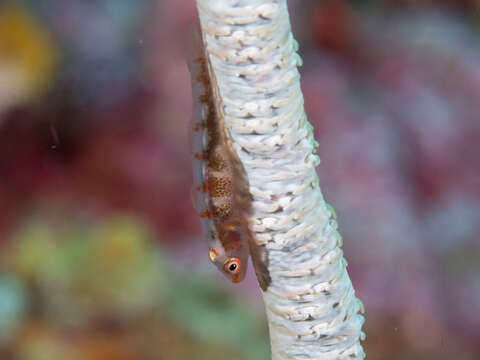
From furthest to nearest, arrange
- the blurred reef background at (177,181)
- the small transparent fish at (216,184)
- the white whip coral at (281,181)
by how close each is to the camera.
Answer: the blurred reef background at (177,181) < the small transparent fish at (216,184) < the white whip coral at (281,181)

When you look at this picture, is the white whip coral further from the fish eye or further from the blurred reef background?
the blurred reef background

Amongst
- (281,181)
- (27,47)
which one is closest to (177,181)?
(27,47)

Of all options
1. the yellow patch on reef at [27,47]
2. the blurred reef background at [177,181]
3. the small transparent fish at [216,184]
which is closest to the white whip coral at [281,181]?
the small transparent fish at [216,184]

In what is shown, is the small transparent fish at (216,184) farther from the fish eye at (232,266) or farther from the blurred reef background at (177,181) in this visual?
the blurred reef background at (177,181)

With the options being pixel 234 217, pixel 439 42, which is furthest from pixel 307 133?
pixel 439 42

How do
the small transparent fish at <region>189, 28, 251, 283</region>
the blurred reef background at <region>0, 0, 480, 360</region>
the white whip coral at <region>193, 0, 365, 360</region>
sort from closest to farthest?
the white whip coral at <region>193, 0, 365, 360</region>
the small transparent fish at <region>189, 28, 251, 283</region>
the blurred reef background at <region>0, 0, 480, 360</region>

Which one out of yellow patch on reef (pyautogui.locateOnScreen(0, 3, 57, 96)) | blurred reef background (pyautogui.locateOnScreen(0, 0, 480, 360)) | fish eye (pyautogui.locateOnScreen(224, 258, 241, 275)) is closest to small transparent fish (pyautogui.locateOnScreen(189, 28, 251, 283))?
fish eye (pyautogui.locateOnScreen(224, 258, 241, 275))

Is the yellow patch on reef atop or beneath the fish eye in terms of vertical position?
atop
